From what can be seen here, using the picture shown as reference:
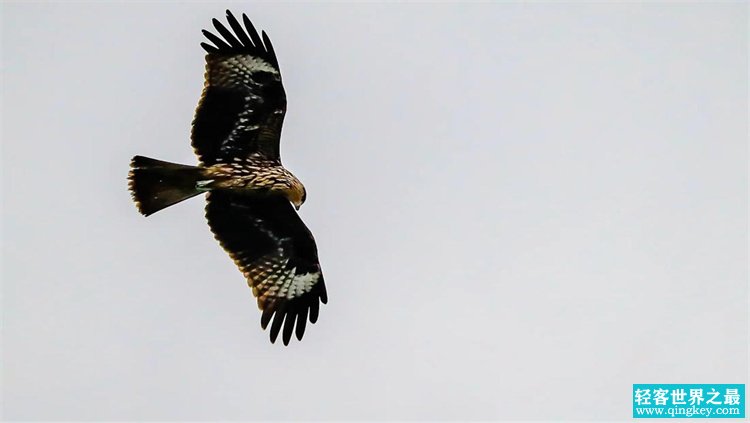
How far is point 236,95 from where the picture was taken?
12758 mm

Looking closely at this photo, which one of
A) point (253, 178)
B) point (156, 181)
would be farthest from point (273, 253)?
point (156, 181)

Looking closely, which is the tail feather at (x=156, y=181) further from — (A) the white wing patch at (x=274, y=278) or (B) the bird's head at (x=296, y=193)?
(A) the white wing patch at (x=274, y=278)

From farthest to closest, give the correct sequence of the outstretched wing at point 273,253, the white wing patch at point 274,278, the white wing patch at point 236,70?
the white wing patch at point 274,278
the outstretched wing at point 273,253
the white wing patch at point 236,70

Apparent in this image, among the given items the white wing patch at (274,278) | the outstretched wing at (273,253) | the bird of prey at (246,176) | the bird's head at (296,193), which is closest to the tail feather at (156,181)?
the bird of prey at (246,176)

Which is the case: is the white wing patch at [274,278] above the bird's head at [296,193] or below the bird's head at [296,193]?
below

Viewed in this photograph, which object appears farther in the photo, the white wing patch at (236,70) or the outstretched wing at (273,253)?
the outstretched wing at (273,253)

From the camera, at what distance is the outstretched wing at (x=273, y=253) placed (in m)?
13.1

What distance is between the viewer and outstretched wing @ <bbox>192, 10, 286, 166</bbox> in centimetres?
1275

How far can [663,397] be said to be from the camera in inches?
607

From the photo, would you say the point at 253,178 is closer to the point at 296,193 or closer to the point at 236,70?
the point at 296,193

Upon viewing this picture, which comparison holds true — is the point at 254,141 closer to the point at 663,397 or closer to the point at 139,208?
the point at 139,208

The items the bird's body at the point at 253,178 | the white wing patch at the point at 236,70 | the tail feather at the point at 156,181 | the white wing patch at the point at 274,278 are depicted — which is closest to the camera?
the tail feather at the point at 156,181

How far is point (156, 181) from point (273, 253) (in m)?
1.31

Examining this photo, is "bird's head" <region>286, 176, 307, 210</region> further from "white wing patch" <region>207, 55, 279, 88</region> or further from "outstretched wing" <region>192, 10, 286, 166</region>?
"white wing patch" <region>207, 55, 279, 88</region>
